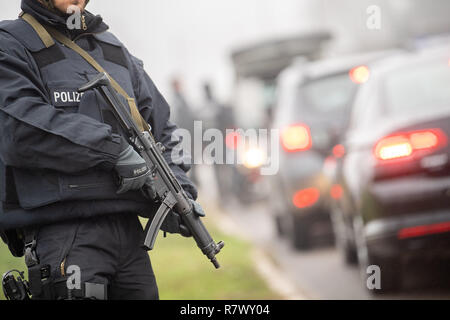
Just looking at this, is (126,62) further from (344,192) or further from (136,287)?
(344,192)

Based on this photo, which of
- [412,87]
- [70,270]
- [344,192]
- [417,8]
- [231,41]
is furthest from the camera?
[231,41]

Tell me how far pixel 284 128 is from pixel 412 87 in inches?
111

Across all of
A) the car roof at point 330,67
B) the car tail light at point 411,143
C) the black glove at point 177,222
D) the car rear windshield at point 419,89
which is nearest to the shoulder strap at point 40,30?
the black glove at point 177,222

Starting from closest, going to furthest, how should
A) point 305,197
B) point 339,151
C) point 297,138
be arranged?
1. point 339,151
2. point 305,197
3. point 297,138

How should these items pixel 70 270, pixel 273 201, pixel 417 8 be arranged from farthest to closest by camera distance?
pixel 417 8 → pixel 273 201 → pixel 70 270

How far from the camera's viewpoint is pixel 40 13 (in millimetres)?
3453

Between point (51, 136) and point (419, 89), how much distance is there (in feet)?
12.1

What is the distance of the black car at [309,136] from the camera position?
29.0ft

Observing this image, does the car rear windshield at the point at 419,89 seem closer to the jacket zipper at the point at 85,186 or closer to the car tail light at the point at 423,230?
the car tail light at the point at 423,230

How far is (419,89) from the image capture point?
20.7 feet

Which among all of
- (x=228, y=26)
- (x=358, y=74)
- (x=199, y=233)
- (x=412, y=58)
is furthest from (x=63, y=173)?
(x=228, y=26)

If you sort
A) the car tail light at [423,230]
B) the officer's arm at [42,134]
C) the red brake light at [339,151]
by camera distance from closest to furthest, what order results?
the officer's arm at [42,134] < the car tail light at [423,230] < the red brake light at [339,151]

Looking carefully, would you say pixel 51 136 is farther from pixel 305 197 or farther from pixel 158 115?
pixel 305 197

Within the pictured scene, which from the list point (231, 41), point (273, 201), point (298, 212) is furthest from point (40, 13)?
point (231, 41)
